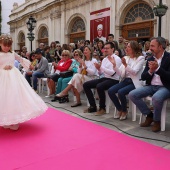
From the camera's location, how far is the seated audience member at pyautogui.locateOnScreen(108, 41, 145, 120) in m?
3.97

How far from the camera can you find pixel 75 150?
9.15 ft

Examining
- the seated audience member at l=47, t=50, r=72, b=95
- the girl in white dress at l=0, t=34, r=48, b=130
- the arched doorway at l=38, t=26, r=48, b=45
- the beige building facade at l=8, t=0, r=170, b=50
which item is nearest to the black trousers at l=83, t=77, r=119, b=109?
the girl in white dress at l=0, t=34, r=48, b=130

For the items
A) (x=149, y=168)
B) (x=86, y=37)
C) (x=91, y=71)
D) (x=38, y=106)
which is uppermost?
(x=86, y=37)

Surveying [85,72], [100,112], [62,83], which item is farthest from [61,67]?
[100,112]

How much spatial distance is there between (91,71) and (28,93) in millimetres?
1821

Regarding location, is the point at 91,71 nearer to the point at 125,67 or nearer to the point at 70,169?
the point at 125,67

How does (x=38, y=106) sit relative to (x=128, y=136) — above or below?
above

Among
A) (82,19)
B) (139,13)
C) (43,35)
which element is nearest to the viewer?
(139,13)

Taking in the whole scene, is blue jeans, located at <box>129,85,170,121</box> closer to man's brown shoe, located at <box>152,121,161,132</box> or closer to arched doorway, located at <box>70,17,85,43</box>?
man's brown shoe, located at <box>152,121,161,132</box>

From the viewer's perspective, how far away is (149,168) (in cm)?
237

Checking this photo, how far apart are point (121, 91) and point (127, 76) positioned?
1.25 feet

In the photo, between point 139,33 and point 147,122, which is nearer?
point 147,122

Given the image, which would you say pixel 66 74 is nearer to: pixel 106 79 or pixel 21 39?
pixel 106 79

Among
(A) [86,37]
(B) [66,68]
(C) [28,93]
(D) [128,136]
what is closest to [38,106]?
(C) [28,93]
